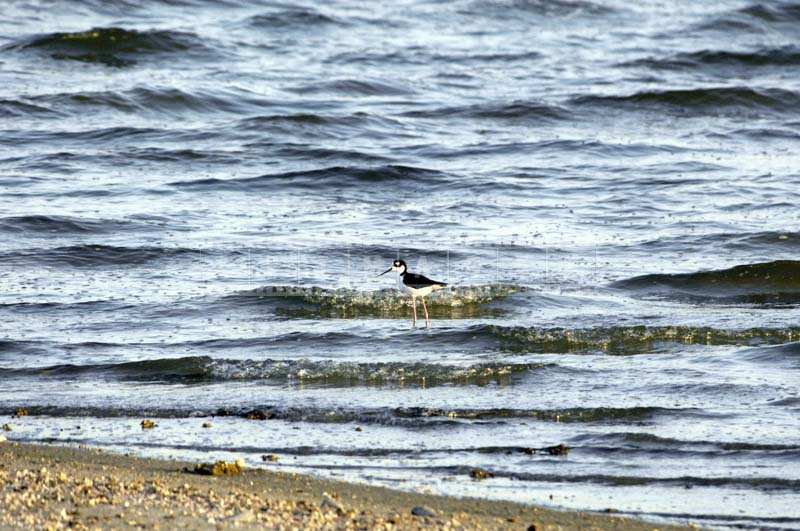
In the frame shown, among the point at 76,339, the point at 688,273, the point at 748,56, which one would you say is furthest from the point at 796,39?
the point at 76,339

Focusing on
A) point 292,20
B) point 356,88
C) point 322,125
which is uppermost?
point 292,20

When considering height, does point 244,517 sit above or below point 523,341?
above

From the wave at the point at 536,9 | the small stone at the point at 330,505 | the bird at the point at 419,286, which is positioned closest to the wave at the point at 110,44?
the wave at the point at 536,9

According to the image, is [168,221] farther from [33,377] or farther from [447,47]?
[447,47]

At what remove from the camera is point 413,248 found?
1430cm

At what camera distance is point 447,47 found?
2773 centimetres

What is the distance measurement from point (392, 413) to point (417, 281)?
3.70m

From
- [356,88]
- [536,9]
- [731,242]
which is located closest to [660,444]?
[731,242]

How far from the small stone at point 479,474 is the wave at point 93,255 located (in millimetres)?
7296

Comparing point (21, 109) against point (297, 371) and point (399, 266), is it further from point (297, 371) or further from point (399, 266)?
point (297, 371)

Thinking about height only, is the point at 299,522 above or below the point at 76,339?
above

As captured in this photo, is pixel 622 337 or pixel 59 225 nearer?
pixel 622 337

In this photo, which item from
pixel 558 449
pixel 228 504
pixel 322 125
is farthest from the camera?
pixel 322 125

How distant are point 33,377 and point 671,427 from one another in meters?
4.73
